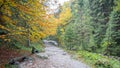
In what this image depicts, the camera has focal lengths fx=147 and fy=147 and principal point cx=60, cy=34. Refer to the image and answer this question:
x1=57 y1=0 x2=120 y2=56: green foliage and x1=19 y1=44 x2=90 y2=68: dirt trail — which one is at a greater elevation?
x1=57 y1=0 x2=120 y2=56: green foliage

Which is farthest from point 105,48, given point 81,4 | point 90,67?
point 81,4

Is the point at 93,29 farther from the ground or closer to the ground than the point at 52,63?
farther from the ground

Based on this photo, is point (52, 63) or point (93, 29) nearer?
point (52, 63)

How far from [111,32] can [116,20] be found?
1.93m

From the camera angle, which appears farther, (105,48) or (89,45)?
(89,45)

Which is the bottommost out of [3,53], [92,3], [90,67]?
[90,67]

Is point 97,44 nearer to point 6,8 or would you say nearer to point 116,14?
point 116,14

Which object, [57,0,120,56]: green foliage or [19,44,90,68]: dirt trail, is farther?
[57,0,120,56]: green foliage

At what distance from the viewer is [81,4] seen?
106ft

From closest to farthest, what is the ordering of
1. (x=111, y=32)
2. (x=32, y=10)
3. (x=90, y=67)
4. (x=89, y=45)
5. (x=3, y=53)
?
1. (x=32, y=10)
2. (x=3, y=53)
3. (x=90, y=67)
4. (x=111, y=32)
5. (x=89, y=45)

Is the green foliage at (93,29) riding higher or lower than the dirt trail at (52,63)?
higher

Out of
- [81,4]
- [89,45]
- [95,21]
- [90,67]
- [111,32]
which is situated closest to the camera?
[90,67]

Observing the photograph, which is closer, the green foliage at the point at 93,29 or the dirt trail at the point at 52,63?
the dirt trail at the point at 52,63

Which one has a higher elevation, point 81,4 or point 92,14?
point 81,4
